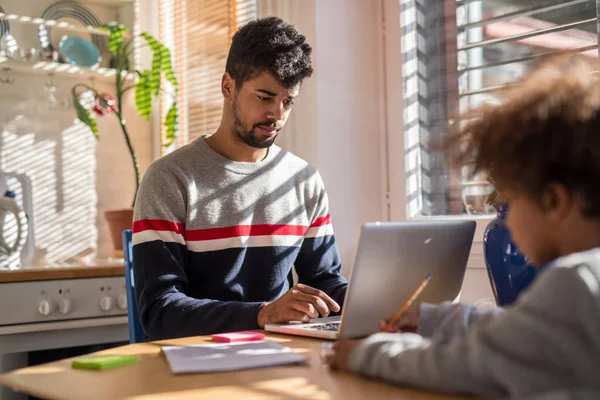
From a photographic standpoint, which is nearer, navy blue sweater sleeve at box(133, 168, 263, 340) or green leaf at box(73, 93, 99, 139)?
navy blue sweater sleeve at box(133, 168, 263, 340)

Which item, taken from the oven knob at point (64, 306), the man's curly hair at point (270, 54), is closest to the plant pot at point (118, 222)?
the oven knob at point (64, 306)

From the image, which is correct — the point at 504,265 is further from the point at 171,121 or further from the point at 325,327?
the point at 171,121

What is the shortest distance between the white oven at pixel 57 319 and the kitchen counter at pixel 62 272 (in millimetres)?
15

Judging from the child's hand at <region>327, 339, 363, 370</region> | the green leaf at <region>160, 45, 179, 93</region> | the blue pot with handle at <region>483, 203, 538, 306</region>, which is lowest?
the child's hand at <region>327, 339, 363, 370</region>

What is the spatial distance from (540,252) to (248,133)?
1202mm

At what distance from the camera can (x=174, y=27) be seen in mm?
3541

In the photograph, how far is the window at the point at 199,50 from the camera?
3119mm

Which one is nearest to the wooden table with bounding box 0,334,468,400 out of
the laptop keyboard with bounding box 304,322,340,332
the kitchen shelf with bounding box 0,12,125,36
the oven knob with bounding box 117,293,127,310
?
the laptop keyboard with bounding box 304,322,340,332

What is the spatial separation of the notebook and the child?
0.58 feet

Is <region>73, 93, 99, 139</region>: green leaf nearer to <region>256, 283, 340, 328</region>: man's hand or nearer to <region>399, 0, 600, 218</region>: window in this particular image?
<region>399, 0, 600, 218</region>: window

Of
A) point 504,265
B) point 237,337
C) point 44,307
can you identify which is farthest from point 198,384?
point 44,307

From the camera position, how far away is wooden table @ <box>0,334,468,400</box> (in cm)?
94

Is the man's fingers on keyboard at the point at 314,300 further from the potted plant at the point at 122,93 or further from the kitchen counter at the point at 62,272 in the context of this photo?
the potted plant at the point at 122,93

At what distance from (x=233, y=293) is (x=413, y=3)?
1309 millimetres
